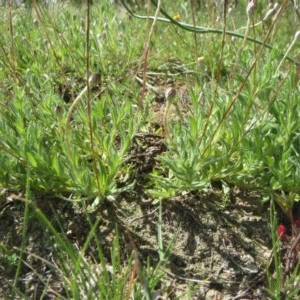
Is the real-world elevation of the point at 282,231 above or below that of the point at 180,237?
above

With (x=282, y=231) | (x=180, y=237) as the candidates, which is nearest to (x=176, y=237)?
(x=180, y=237)

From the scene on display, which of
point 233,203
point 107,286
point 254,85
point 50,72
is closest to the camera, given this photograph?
point 107,286

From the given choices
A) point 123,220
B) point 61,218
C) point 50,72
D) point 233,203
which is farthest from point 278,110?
point 50,72

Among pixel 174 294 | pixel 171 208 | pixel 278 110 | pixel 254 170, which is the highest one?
pixel 278 110

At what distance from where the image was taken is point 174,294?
1506mm

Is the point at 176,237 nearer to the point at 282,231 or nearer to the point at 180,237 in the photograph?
the point at 180,237

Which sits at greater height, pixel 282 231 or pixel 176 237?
pixel 282 231

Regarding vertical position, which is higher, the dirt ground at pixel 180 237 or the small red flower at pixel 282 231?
the small red flower at pixel 282 231

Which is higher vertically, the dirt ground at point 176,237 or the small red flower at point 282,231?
the small red flower at point 282,231

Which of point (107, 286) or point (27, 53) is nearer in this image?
point (107, 286)

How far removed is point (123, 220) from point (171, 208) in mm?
166

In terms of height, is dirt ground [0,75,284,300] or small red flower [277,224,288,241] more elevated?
small red flower [277,224,288,241]

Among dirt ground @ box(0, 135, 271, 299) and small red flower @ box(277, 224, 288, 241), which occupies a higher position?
small red flower @ box(277, 224, 288, 241)

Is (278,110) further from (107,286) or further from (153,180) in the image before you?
(107,286)
